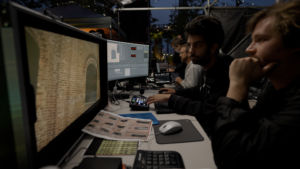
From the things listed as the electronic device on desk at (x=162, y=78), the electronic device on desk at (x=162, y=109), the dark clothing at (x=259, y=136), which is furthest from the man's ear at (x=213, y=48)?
the electronic device on desk at (x=162, y=78)

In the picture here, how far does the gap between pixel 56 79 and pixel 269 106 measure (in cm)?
84

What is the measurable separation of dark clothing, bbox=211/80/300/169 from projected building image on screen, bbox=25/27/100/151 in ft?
1.88

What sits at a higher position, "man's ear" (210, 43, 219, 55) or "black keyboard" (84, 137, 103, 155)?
"man's ear" (210, 43, 219, 55)

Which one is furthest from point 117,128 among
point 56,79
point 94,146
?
point 56,79

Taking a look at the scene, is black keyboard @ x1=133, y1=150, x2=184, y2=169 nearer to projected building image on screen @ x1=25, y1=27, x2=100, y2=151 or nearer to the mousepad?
the mousepad

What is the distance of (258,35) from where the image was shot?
0.61 m

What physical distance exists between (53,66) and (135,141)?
0.48 meters

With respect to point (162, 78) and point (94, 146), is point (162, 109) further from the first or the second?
point (162, 78)

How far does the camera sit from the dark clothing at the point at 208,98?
1.07 metres

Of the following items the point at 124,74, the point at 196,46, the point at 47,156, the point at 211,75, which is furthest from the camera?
the point at 124,74

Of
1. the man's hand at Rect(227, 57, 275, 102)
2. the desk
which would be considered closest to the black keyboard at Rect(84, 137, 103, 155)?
the desk

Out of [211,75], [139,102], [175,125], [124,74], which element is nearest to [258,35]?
[175,125]

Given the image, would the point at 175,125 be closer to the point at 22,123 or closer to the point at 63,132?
the point at 63,132

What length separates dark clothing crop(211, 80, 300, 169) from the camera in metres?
0.47
